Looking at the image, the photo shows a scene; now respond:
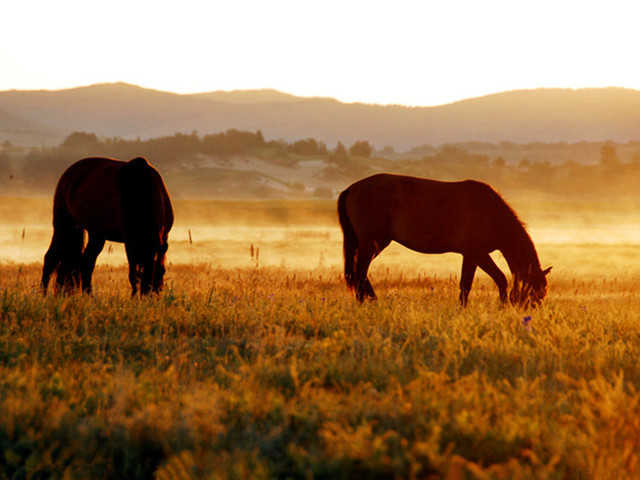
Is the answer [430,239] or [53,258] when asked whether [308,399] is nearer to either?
[430,239]

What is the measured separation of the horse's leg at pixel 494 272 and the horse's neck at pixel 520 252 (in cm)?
25

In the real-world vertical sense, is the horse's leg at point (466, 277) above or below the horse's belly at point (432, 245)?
below

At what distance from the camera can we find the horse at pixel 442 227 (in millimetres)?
10648

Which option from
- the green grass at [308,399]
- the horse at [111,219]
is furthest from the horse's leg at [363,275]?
the green grass at [308,399]

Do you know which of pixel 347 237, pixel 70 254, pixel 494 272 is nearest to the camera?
pixel 494 272

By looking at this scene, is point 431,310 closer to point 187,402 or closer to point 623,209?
point 187,402

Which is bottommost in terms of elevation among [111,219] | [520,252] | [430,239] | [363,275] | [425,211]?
[363,275]

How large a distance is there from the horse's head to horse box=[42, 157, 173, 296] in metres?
5.08

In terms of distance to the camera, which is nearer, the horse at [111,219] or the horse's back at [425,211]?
the horse at [111,219]

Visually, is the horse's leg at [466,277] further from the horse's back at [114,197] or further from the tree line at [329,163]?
the tree line at [329,163]

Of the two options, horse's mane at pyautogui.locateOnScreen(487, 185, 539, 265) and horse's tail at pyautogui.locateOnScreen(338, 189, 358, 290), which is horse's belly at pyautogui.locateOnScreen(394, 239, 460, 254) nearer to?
horse's mane at pyautogui.locateOnScreen(487, 185, 539, 265)

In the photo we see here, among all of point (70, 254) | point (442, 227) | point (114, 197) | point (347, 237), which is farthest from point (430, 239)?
point (70, 254)

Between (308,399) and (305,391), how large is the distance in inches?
2.6

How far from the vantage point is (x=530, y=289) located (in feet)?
32.7
